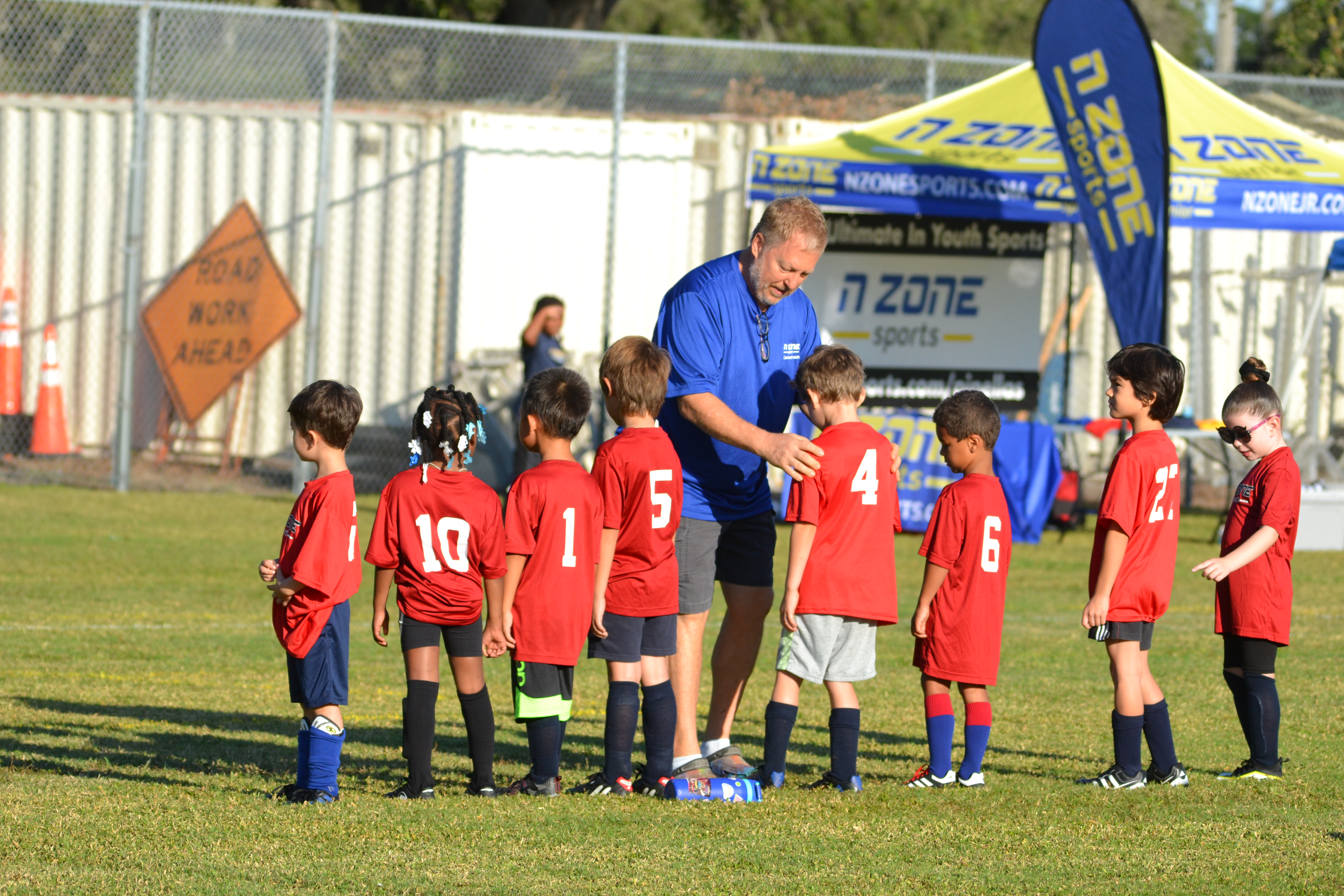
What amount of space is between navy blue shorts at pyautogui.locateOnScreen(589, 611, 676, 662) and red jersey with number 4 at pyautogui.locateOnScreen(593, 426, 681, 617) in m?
0.03

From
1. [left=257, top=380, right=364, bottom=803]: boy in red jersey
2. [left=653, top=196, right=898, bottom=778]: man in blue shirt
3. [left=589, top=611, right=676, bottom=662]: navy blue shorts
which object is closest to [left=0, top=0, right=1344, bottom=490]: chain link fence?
[left=653, top=196, right=898, bottom=778]: man in blue shirt

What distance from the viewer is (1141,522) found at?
5270 mm

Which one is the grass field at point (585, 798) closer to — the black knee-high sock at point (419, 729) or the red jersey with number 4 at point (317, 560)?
the black knee-high sock at point (419, 729)

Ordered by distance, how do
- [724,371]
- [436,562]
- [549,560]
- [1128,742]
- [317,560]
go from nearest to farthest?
[317,560], [436,562], [549,560], [724,371], [1128,742]

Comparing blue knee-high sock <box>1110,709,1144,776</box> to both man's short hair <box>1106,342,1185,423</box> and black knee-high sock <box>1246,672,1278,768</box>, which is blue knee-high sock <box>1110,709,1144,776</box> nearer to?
black knee-high sock <box>1246,672,1278,768</box>

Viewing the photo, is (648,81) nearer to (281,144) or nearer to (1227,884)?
(281,144)

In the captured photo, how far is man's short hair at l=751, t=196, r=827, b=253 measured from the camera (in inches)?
194

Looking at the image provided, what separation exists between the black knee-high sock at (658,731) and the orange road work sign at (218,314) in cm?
1043

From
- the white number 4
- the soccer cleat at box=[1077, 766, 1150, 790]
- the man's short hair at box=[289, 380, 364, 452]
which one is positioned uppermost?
the man's short hair at box=[289, 380, 364, 452]

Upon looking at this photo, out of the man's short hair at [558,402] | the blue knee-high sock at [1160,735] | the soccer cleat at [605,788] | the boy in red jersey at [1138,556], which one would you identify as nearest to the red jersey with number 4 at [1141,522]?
the boy in red jersey at [1138,556]

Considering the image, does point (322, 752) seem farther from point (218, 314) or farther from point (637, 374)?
point (218, 314)

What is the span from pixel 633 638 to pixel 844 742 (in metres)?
0.77

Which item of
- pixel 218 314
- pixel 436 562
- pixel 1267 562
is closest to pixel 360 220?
pixel 218 314

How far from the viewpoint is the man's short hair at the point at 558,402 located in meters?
4.86
